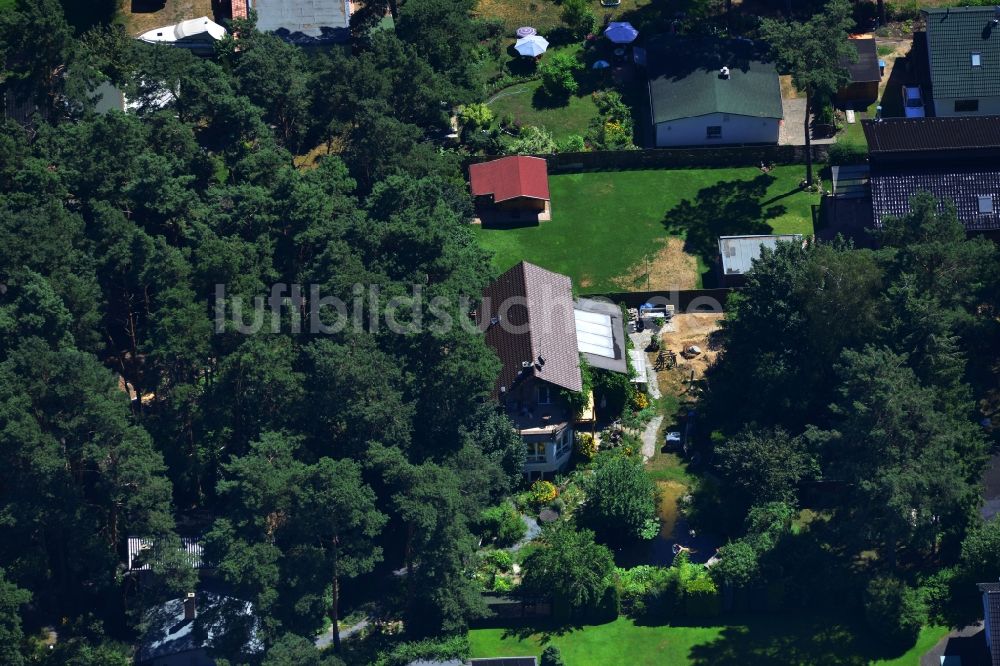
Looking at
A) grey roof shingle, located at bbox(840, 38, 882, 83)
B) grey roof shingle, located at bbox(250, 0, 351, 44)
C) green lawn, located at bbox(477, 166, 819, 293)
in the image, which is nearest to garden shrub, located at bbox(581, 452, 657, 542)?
green lawn, located at bbox(477, 166, 819, 293)

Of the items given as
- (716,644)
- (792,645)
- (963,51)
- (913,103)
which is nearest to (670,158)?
(913,103)

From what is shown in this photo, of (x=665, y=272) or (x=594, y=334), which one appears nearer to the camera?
(x=594, y=334)

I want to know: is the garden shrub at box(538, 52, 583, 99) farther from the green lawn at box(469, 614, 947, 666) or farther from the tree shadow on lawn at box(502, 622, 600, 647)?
the green lawn at box(469, 614, 947, 666)

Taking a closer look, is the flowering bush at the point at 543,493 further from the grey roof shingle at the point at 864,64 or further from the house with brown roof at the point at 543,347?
the grey roof shingle at the point at 864,64

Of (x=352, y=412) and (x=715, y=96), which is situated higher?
(x=715, y=96)

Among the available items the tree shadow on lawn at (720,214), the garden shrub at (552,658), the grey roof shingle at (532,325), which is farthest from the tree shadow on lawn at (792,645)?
the tree shadow on lawn at (720,214)

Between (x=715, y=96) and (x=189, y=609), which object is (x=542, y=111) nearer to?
(x=715, y=96)

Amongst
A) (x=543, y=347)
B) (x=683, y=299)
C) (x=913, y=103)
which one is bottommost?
(x=543, y=347)

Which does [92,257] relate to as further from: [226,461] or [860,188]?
[860,188]
